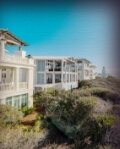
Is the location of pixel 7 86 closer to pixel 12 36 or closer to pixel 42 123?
pixel 42 123

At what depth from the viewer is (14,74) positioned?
349cm

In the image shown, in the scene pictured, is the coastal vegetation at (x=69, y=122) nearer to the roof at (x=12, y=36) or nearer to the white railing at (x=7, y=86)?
the white railing at (x=7, y=86)

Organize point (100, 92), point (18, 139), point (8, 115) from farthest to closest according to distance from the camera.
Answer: point (100, 92)
point (8, 115)
point (18, 139)

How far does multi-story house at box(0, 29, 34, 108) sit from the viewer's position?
8.30ft

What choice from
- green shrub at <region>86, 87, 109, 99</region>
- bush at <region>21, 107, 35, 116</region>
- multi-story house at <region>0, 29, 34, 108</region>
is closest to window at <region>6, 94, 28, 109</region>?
multi-story house at <region>0, 29, 34, 108</region>

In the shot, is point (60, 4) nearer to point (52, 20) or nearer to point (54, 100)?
point (52, 20)

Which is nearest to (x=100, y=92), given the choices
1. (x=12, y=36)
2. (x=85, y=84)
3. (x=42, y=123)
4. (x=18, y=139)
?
(x=85, y=84)

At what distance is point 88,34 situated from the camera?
2.37m

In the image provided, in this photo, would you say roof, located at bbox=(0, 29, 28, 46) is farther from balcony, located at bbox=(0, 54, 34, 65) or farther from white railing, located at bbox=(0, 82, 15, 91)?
white railing, located at bbox=(0, 82, 15, 91)

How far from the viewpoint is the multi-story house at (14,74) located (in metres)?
2.53

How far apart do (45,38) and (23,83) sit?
1842 millimetres

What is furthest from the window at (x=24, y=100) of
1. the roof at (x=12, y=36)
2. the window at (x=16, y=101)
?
the roof at (x=12, y=36)

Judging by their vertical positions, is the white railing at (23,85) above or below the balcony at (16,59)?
below

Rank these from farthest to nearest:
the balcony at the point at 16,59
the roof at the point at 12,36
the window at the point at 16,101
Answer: the window at the point at 16,101
the balcony at the point at 16,59
the roof at the point at 12,36
